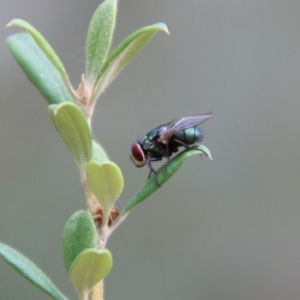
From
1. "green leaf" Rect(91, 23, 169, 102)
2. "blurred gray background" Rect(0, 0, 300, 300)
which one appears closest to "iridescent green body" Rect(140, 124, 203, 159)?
"green leaf" Rect(91, 23, 169, 102)

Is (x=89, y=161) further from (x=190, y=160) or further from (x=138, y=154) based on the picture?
(x=190, y=160)

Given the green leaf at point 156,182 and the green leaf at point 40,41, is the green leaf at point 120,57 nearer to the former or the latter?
the green leaf at point 40,41

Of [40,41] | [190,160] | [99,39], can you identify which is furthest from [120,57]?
[190,160]

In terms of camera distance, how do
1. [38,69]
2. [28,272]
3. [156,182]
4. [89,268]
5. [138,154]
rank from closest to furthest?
[89,268] → [28,272] → [156,182] → [38,69] → [138,154]

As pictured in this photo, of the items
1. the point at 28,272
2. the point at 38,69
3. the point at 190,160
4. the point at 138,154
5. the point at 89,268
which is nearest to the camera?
the point at 89,268

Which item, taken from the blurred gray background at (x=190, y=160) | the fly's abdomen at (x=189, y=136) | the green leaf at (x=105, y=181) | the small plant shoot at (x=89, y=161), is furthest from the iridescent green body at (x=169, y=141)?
the blurred gray background at (x=190, y=160)

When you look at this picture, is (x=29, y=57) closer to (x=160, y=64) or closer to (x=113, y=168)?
(x=113, y=168)

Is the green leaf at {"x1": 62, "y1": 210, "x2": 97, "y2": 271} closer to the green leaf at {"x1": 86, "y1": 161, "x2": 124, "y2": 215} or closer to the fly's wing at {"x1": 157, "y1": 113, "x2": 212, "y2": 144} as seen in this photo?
the green leaf at {"x1": 86, "y1": 161, "x2": 124, "y2": 215}
